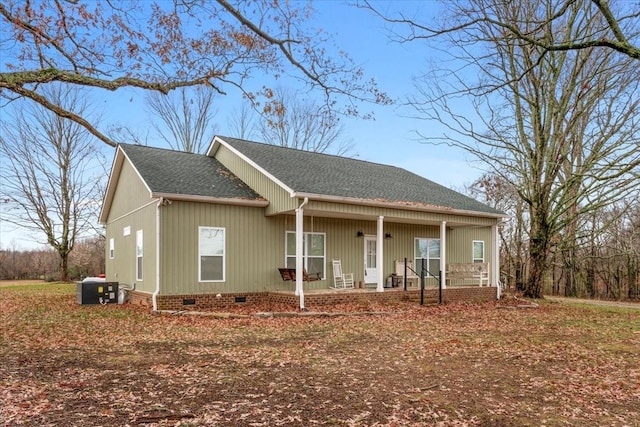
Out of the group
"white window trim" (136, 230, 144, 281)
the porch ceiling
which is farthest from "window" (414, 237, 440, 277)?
"white window trim" (136, 230, 144, 281)

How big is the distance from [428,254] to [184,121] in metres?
21.6

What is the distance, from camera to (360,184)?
1584cm

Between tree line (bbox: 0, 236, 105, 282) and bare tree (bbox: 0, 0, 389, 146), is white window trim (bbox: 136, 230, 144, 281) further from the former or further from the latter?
tree line (bbox: 0, 236, 105, 282)

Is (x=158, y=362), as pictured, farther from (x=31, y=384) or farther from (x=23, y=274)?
(x=23, y=274)

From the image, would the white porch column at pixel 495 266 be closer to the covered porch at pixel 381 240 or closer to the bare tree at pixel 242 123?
the covered porch at pixel 381 240

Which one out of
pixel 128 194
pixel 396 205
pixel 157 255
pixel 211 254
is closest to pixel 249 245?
pixel 211 254

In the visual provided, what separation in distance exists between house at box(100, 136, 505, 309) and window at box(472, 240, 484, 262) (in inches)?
26.7

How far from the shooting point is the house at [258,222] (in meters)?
13.0

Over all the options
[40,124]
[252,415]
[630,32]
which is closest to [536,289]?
[630,32]

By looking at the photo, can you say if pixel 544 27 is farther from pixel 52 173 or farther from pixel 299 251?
pixel 52 173

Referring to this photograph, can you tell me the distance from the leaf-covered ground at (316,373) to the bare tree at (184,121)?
23.5m

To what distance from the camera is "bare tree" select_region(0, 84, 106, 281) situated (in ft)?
91.1

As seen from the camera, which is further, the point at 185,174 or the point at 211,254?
the point at 185,174

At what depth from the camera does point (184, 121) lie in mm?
33375
